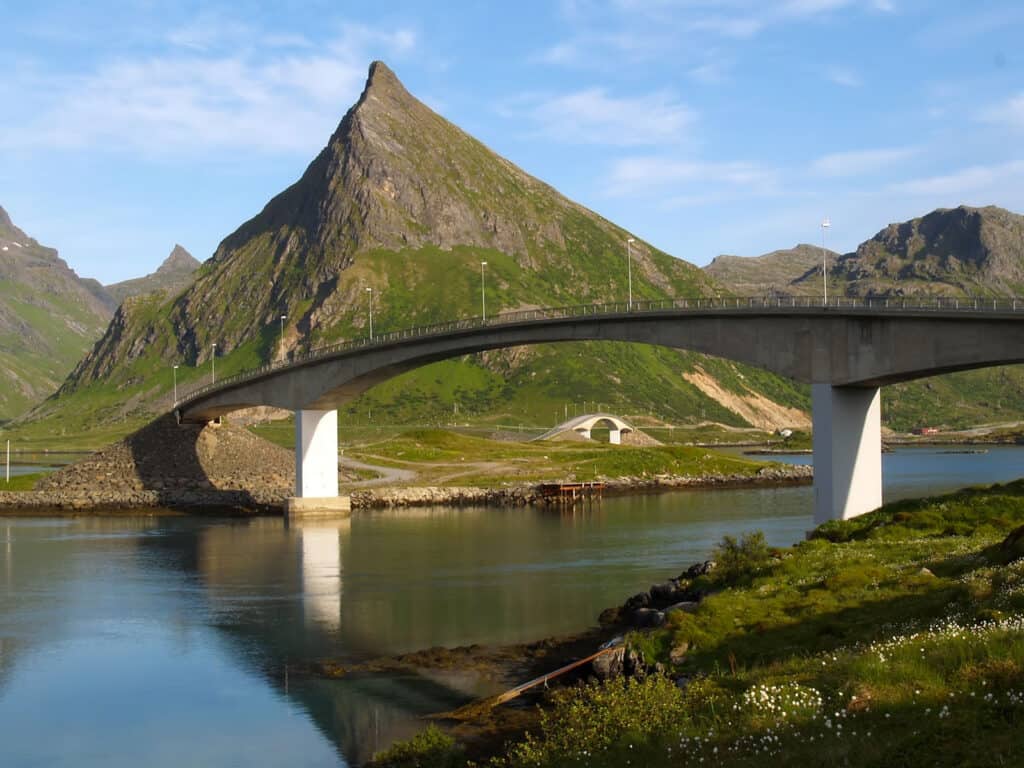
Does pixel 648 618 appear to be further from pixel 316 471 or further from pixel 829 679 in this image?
pixel 316 471

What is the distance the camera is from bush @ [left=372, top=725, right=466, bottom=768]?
2559cm

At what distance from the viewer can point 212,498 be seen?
102062 millimetres

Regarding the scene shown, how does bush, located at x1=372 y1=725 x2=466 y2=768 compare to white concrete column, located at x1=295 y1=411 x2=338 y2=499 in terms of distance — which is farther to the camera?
white concrete column, located at x1=295 y1=411 x2=338 y2=499

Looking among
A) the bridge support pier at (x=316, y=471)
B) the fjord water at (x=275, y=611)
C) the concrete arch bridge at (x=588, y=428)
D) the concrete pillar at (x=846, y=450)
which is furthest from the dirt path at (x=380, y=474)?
the concrete pillar at (x=846, y=450)

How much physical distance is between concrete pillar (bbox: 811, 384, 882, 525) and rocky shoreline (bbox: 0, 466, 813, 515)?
47.9 meters

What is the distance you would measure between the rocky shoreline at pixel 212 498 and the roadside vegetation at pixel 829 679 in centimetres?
6395

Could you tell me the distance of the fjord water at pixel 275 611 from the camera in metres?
32.2

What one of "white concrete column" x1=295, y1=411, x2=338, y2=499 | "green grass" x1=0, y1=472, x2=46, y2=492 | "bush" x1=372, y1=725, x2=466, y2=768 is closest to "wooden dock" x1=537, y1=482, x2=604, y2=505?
"white concrete column" x1=295, y1=411, x2=338, y2=499

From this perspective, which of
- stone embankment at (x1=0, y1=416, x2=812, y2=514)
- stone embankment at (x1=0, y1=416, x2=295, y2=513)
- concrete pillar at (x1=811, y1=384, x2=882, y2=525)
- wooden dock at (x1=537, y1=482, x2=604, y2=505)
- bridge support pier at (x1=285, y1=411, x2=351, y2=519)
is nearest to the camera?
concrete pillar at (x1=811, y1=384, x2=882, y2=525)

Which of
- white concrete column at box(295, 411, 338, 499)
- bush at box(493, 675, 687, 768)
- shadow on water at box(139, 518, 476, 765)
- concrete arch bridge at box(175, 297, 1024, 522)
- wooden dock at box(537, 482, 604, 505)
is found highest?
concrete arch bridge at box(175, 297, 1024, 522)

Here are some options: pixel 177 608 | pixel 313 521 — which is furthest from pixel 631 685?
pixel 313 521

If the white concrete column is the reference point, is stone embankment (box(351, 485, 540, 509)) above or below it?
below

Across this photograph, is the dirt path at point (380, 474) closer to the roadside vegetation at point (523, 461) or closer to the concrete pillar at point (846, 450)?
the roadside vegetation at point (523, 461)

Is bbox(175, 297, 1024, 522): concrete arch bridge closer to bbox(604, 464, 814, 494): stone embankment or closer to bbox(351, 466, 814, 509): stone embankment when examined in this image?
bbox(351, 466, 814, 509): stone embankment
